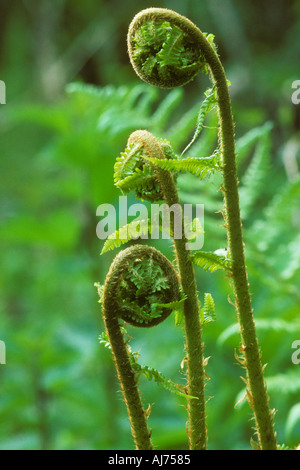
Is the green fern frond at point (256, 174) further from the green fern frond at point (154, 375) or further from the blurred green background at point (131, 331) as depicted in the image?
the green fern frond at point (154, 375)

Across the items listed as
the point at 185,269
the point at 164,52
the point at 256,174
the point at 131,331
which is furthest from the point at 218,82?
the point at 131,331

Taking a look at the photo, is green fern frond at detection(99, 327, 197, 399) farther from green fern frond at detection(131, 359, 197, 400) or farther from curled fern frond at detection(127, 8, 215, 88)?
curled fern frond at detection(127, 8, 215, 88)

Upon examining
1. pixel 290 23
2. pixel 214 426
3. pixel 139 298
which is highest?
pixel 290 23

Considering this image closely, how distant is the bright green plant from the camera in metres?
0.46

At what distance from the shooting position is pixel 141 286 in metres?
0.48

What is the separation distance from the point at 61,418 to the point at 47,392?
0.19m

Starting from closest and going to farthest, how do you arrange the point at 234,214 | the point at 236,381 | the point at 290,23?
the point at 234,214 → the point at 236,381 → the point at 290,23

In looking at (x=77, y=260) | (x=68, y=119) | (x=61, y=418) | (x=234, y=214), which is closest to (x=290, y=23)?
(x=68, y=119)

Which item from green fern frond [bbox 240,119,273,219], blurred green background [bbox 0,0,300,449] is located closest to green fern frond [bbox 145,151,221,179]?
blurred green background [bbox 0,0,300,449]

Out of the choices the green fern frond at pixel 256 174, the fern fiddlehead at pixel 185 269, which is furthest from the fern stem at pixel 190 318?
the green fern frond at pixel 256 174

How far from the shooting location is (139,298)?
480 millimetres

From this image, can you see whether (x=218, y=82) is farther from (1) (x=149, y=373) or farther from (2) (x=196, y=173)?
(1) (x=149, y=373)

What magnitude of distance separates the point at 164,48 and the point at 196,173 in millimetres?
110
